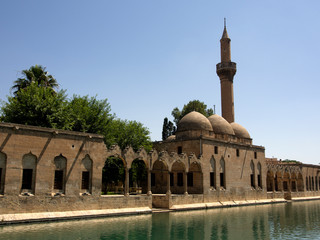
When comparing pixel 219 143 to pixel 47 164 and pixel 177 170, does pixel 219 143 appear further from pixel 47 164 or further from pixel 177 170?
pixel 47 164

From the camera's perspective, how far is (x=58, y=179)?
19219 mm

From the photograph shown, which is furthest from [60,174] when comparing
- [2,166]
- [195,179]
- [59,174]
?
[195,179]

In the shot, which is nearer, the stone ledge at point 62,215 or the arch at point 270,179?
the stone ledge at point 62,215

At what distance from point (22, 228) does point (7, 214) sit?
2010 millimetres

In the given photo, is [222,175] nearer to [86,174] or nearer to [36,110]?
[86,174]

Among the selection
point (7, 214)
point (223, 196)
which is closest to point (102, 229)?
point (7, 214)

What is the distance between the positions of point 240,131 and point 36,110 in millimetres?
23576

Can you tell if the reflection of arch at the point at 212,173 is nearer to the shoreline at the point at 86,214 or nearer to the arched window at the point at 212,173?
the arched window at the point at 212,173

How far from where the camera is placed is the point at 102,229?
15523 millimetres

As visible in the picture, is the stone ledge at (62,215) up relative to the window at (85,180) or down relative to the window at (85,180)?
down

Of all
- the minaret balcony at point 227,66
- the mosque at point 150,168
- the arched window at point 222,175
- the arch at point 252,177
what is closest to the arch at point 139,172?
the mosque at point 150,168

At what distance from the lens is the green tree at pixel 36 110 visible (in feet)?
76.1

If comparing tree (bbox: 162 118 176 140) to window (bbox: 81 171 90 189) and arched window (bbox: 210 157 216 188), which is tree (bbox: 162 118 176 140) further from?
window (bbox: 81 171 90 189)

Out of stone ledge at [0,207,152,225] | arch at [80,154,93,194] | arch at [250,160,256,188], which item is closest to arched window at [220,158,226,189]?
arch at [250,160,256,188]
